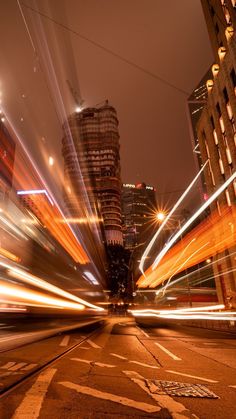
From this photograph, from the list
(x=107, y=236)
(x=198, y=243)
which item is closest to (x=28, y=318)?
(x=198, y=243)

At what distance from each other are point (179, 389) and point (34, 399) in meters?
2.70

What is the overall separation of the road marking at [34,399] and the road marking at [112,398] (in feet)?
1.48

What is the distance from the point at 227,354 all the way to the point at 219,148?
35297mm

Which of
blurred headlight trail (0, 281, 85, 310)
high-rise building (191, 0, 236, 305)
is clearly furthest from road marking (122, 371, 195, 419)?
high-rise building (191, 0, 236, 305)

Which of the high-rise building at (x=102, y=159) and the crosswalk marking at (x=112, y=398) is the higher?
the high-rise building at (x=102, y=159)

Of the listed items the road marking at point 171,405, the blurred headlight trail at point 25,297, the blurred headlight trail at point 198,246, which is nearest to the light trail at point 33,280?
the blurred headlight trail at point 25,297

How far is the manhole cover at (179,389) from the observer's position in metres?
5.76

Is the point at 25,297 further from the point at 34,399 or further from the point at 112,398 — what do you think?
the point at 112,398

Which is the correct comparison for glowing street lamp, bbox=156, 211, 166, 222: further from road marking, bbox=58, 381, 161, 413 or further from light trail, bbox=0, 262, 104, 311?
road marking, bbox=58, 381, 161, 413

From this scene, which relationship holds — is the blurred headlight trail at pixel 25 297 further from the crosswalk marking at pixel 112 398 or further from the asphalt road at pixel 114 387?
the crosswalk marking at pixel 112 398

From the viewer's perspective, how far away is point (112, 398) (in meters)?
5.41

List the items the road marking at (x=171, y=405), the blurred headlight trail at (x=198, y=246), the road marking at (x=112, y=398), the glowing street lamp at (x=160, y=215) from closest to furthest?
the road marking at (x=171, y=405) < the road marking at (x=112, y=398) < the blurred headlight trail at (x=198, y=246) < the glowing street lamp at (x=160, y=215)

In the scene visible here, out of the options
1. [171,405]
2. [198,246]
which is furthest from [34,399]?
[198,246]

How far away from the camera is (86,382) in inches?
257
